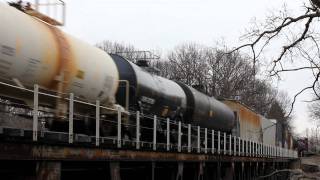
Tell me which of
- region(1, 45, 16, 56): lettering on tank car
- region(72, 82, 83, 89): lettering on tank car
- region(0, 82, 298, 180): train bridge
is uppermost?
region(1, 45, 16, 56): lettering on tank car

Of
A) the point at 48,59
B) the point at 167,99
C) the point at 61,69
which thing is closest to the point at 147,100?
the point at 167,99

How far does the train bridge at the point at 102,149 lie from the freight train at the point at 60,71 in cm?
20

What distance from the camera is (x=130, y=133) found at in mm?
14062

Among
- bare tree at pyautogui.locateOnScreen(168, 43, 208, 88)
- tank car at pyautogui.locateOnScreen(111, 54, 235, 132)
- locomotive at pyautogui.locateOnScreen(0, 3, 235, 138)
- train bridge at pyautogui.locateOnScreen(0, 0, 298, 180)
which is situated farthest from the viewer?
bare tree at pyautogui.locateOnScreen(168, 43, 208, 88)

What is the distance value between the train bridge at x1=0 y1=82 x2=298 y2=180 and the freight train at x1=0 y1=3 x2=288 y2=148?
0.66 ft

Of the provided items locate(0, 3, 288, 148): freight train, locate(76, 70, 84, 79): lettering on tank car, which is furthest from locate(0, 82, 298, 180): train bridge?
locate(76, 70, 84, 79): lettering on tank car

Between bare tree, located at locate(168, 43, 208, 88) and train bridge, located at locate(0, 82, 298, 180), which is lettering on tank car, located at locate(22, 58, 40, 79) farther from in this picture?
bare tree, located at locate(168, 43, 208, 88)

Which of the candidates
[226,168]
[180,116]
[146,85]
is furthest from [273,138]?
[146,85]

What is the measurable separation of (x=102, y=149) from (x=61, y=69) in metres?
1.78

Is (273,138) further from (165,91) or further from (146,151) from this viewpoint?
(146,151)

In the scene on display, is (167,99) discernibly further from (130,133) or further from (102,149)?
(102,149)

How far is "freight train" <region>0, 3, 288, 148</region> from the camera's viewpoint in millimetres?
9664

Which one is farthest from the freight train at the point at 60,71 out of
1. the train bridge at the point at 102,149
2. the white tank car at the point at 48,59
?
the train bridge at the point at 102,149

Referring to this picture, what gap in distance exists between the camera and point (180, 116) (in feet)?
65.6
